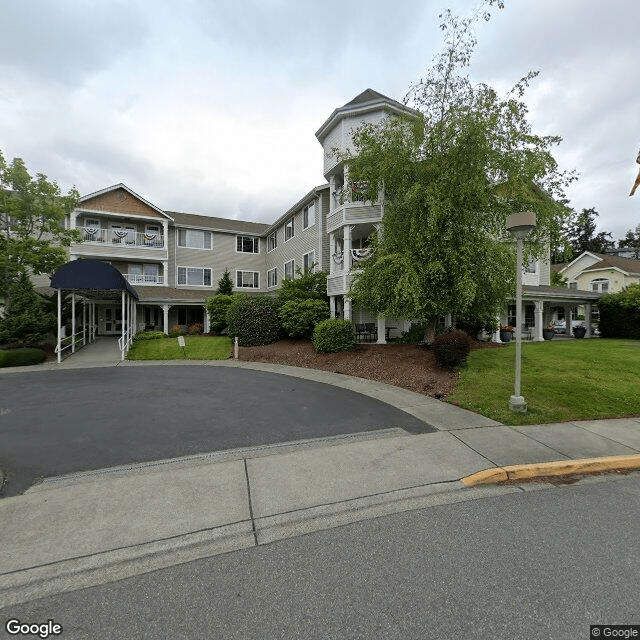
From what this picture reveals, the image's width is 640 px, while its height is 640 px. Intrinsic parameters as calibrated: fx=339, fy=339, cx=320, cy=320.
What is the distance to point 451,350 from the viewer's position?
1052 cm

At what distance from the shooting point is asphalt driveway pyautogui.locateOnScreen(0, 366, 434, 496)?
5195mm

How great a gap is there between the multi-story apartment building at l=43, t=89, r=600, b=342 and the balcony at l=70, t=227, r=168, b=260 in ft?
0.21

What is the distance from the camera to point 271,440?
578 centimetres

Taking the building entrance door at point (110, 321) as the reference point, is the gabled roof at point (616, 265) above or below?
above

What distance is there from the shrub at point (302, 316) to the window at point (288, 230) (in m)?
9.23

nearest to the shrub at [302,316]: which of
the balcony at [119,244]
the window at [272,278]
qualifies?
the window at [272,278]

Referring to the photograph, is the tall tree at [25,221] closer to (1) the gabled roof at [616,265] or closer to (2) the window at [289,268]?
(2) the window at [289,268]

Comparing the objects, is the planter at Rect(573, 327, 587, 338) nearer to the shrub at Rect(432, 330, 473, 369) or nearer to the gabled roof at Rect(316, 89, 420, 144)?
the shrub at Rect(432, 330, 473, 369)

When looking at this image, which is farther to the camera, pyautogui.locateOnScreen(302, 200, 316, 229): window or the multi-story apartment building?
pyautogui.locateOnScreen(302, 200, 316, 229): window

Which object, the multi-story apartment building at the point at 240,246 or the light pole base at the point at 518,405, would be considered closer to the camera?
the light pole base at the point at 518,405

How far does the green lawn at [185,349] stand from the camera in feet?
54.4

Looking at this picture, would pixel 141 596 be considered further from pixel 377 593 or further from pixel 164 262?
pixel 164 262

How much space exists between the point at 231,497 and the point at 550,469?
13.9 feet

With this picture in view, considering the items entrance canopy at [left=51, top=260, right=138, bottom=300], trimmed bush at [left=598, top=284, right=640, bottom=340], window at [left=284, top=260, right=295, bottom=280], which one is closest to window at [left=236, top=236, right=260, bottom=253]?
window at [left=284, top=260, right=295, bottom=280]
